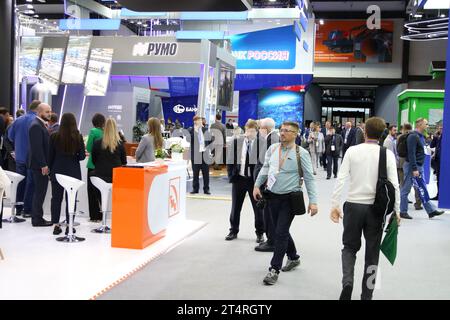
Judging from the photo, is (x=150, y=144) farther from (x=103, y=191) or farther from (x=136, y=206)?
(x=136, y=206)

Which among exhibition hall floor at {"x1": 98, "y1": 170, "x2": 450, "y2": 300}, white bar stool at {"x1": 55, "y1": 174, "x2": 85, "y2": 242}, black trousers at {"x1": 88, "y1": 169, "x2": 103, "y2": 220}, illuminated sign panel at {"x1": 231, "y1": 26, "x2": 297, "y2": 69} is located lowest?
exhibition hall floor at {"x1": 98, "y1": 170, "x2": 450, "y2": 300}

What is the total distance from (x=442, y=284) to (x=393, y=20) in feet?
76.0

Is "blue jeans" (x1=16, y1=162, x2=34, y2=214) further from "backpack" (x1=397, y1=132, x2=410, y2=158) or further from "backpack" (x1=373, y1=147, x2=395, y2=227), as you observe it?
"backpack" (x1=397, y1=132, x2=410, y2=158)

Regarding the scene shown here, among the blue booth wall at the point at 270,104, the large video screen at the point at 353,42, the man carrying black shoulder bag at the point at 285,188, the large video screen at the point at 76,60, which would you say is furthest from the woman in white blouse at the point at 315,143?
the large video screen at the point at 353,42

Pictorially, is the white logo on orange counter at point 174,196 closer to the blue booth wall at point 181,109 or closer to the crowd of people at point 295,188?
the crowd of people at point 295,188

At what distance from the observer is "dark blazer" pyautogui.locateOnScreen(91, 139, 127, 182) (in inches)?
234

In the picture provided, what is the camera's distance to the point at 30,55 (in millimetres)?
13789

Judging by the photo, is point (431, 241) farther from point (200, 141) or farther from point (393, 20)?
point (393, 20)

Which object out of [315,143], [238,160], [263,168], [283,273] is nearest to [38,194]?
[238,160]

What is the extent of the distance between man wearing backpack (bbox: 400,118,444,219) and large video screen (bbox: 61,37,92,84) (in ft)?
28.5

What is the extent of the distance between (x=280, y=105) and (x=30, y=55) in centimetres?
1178

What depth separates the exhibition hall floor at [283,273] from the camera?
399cm

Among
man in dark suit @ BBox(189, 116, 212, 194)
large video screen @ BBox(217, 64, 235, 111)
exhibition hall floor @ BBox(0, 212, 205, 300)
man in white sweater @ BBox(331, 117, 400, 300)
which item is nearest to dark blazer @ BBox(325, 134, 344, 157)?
large video screen @ BBox(217, 64, 235, 111)

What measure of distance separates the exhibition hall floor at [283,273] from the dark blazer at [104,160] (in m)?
1.20
